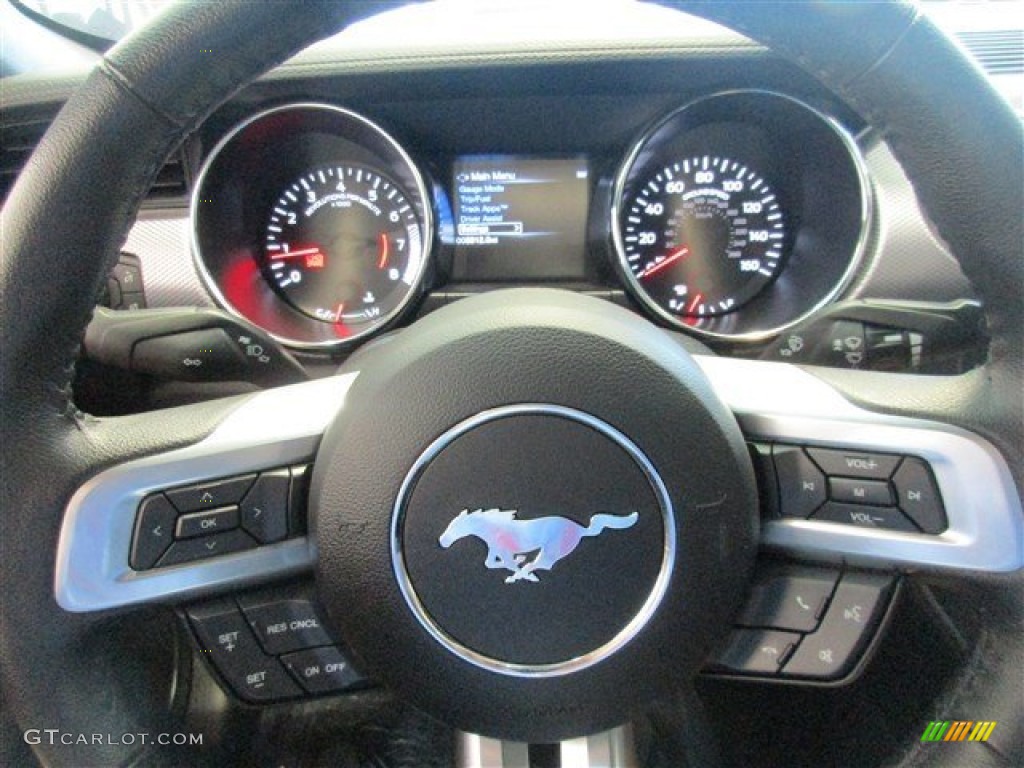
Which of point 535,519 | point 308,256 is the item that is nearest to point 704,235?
point 308,256

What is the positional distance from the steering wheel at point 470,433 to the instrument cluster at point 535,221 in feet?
3.33

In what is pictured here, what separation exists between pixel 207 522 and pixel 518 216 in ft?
3.90

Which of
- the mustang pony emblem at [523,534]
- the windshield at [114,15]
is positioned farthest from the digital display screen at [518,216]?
the mustang pony emblem at [523,534]

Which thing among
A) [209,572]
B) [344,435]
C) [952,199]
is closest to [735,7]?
[952,199]

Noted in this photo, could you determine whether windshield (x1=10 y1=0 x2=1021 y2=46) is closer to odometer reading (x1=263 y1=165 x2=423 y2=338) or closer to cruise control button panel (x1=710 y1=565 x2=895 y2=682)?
odometer reading (x1=263 y1=165 x2=423 y2=338)

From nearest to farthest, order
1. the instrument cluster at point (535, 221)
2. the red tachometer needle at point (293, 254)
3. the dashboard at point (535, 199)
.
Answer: the dashboard at point (535, 199)
the instrument cluster at point (535, 221)
the red tachometer needle at point (293, 254)

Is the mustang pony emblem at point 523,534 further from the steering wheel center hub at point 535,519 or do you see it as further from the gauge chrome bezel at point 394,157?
the gauge chrome bezel at point 394,157

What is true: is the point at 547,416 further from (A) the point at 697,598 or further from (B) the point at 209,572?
(B) the point at 209,572

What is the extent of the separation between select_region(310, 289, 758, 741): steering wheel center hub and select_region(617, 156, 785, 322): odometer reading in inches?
46.0

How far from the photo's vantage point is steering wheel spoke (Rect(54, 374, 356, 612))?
2.80 feet

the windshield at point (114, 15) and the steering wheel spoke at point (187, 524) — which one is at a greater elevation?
the windshield at point (114, 15)

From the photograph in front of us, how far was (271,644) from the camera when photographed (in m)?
0.93

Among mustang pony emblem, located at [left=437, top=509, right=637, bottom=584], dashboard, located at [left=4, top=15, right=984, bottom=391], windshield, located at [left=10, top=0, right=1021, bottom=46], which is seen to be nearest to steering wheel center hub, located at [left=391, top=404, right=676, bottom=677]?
mustang pony emblem, located at [left=437, top=509, right=637, bottom=584]

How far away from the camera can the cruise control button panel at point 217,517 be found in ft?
2.89
